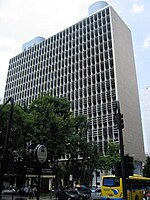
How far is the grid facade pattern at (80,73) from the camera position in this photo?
60.5 metres

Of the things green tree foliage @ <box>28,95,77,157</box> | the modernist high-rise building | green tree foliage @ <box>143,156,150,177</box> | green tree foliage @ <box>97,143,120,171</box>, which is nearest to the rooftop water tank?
the modernist high-rise building

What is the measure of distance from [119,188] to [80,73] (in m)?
51.2

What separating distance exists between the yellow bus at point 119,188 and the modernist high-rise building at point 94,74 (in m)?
32.1

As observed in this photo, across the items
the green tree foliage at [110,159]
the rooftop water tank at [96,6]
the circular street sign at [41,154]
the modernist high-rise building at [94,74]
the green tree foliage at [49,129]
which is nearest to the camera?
the circular street sign at [41,154]

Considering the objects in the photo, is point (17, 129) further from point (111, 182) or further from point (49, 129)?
point (111, 182)

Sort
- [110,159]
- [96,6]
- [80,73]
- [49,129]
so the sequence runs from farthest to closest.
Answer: [96,6] → [80,73] → [110,159] → [49,129]

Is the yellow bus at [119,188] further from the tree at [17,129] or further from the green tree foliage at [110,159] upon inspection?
the green tree foliage at [110,159]

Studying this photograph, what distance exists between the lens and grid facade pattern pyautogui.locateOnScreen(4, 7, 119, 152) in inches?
2381

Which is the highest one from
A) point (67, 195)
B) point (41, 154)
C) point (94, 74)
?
point (94, 74)

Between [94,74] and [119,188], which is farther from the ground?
[94,74]

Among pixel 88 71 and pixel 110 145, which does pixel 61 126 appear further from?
pixel 88 71

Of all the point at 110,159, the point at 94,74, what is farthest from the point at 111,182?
the point at 94,74

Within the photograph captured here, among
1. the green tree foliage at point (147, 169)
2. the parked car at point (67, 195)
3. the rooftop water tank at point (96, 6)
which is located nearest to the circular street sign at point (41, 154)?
the parked car at point (67, 195)

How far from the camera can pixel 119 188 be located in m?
20.8
